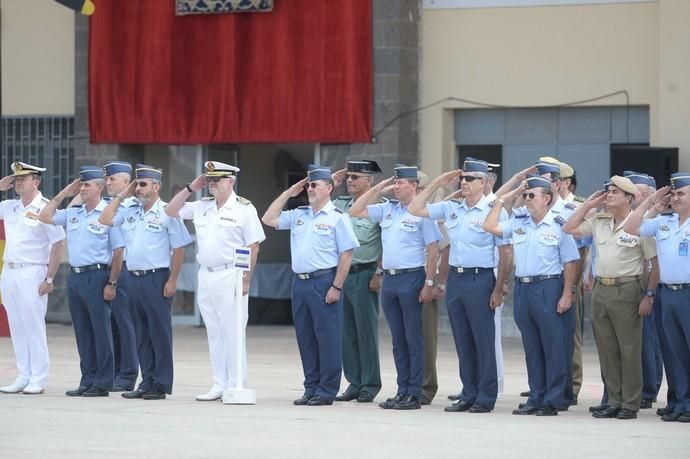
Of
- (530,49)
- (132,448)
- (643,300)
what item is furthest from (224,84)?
(132,448)

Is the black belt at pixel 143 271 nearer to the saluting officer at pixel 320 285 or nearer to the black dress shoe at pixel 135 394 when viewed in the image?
the black dress shoe at pixel 135 394

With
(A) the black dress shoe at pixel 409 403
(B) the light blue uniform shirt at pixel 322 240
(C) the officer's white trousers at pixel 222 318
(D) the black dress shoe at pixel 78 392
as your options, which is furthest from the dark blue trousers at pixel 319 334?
(D) the black dress shoe at pixel 78 392

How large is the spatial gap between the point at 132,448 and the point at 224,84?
1164cm

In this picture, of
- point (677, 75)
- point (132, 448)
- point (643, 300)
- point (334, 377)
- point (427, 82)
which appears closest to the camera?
point (132, 448)

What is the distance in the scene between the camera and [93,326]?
12.8m

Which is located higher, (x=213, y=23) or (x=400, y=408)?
(x=213, y=23)

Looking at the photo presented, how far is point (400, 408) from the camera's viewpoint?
11805 millimetres

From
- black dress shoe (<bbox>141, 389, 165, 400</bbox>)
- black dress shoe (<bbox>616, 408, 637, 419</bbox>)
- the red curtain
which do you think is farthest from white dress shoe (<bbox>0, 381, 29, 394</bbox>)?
the red curtain

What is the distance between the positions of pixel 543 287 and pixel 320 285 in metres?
1.81

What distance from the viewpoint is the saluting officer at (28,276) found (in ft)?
42.3

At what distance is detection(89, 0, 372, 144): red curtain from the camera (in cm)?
1986

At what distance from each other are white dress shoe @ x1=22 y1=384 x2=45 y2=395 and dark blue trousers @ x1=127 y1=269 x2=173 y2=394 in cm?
92

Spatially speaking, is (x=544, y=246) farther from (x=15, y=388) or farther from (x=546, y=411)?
(x=15, y=388)

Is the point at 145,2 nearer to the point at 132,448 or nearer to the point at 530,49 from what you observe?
the point at 530,49
